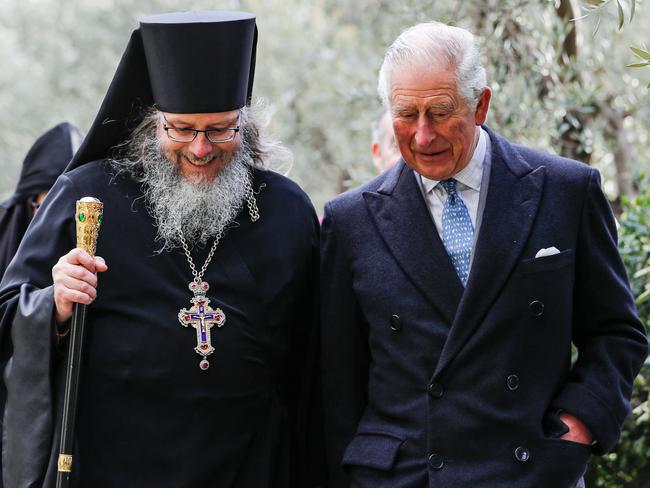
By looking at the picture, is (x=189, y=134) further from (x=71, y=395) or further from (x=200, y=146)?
(x=71, y=395)

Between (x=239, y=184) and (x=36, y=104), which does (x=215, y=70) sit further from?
(x=36, y=104)

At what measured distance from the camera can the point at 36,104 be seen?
18.9 m

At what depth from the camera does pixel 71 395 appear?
159 inches

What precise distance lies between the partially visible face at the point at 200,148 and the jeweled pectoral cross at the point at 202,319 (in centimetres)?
47

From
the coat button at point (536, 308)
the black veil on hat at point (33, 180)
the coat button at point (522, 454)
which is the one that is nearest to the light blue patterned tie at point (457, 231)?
the coat button at point (536, 308)

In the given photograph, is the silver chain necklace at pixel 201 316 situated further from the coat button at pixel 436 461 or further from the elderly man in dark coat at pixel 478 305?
the coat button at pixel 436 461

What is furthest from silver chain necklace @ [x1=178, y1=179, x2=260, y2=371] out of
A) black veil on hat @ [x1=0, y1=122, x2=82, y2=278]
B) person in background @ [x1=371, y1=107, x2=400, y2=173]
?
black veil on hat @ [x1=0, y1=122, x2=82, y2=278]

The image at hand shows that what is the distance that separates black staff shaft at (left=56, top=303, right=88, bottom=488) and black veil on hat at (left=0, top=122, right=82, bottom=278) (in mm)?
2703

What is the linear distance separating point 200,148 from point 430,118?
3.31 feet

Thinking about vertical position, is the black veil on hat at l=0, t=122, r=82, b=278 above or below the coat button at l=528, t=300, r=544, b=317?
below

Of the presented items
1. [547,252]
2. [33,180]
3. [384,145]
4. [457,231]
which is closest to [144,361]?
[457,231]

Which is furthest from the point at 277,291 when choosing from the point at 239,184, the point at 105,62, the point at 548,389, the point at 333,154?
the point at 105,62

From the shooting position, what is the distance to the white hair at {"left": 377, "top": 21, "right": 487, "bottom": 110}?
12.6 ft

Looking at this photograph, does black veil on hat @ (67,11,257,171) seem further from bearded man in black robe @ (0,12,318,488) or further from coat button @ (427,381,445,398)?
coat button @ (427,381,445,398)
